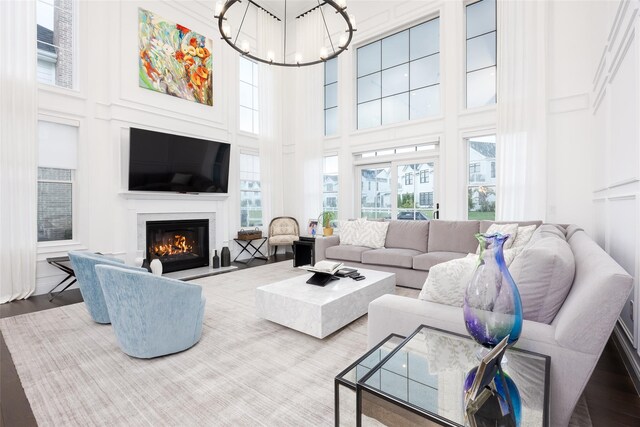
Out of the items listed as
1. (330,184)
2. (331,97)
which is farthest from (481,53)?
(330,184)

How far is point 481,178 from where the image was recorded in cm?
492

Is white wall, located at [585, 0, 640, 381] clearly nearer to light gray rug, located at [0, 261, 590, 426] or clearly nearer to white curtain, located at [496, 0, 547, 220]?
white curtain, located at [496, 0, 547, 220]

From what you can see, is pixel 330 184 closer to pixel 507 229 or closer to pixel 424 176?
pixel 424 176

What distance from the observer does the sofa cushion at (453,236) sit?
4043 mm

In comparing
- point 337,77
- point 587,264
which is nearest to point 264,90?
point 337,77

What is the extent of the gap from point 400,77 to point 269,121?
297cm

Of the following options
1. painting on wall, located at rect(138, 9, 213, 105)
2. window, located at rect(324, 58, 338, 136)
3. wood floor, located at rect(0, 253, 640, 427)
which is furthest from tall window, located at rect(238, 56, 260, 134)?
wood floor, located at rect(0, 253, 640, 427)

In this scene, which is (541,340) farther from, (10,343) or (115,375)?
(10,343)

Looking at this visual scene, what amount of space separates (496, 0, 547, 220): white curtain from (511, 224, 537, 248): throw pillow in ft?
2.98

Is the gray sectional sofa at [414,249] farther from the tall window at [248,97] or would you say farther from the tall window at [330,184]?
the tall window at [248,97]

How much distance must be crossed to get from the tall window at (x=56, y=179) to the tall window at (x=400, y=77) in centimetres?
503

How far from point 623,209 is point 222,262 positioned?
5.43 meters

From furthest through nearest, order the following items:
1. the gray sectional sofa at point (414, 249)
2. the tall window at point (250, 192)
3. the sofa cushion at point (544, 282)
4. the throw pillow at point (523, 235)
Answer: the tall window at point (250, 192), the gray sectional sofa at point (414, 249), the throw pillow at point (523, 235), the sofa cushion at point (544, 282)

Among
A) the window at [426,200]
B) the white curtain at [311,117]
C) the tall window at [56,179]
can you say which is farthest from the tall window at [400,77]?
the tall window at [56,179]
